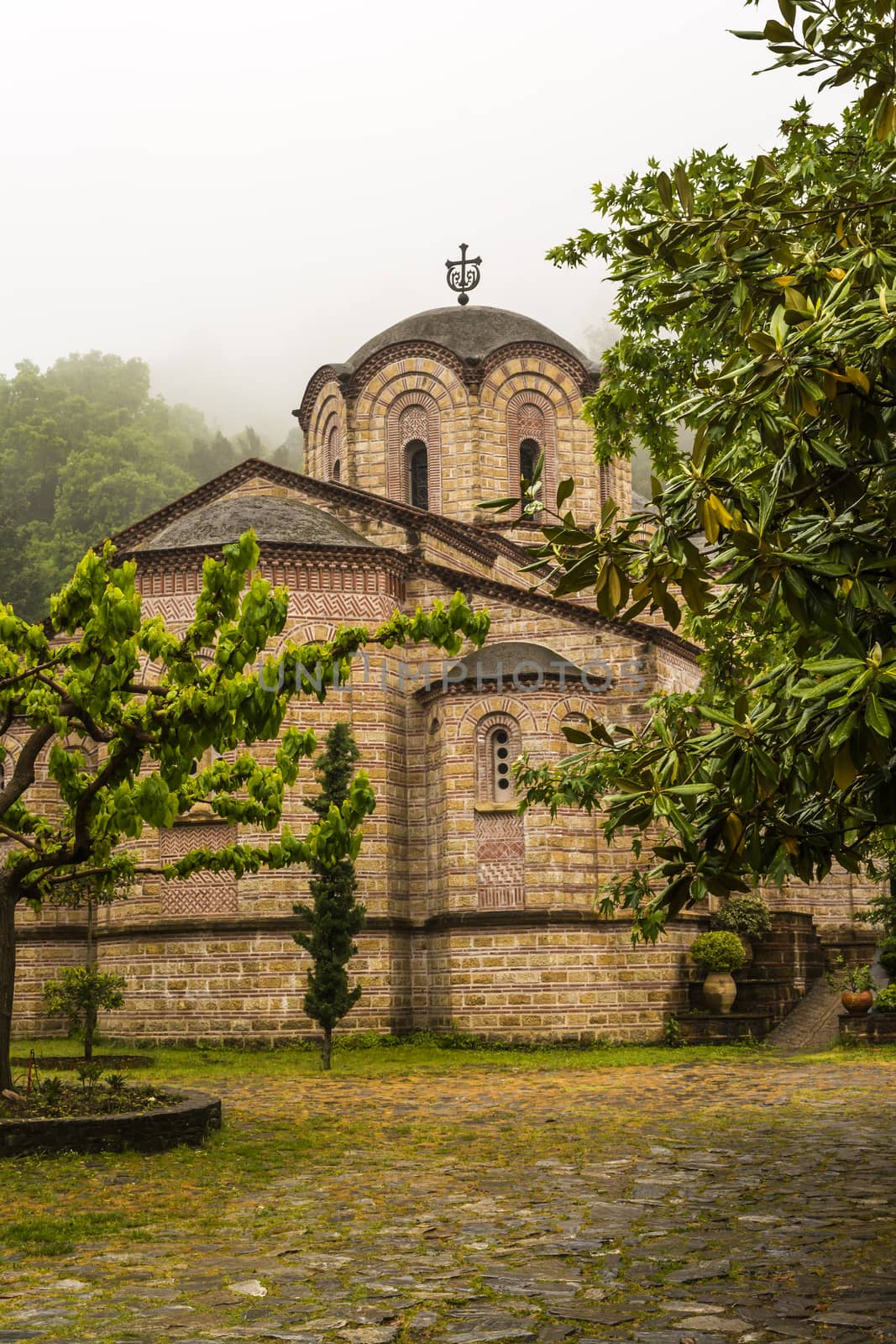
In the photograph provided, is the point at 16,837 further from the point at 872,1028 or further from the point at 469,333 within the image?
the point at 469,333

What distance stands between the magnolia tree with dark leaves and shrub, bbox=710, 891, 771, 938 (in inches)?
502

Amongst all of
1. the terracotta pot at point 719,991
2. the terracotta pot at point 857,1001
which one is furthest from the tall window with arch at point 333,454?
the terracotta pot at point 857,1001

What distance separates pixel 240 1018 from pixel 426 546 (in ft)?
31.2

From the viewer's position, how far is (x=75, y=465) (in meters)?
61.8

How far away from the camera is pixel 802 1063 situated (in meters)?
19.4

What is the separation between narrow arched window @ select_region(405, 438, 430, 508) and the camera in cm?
2956

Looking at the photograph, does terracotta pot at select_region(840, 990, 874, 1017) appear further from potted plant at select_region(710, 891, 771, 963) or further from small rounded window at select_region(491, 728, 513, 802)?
small rounded window at select_region(491, 728, 513, 802)

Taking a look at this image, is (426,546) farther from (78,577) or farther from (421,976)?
(78,577)

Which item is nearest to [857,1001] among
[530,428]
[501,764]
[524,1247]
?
[501,764]

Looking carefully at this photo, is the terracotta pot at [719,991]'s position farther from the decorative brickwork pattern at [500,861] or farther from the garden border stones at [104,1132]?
the garden border stones at [104,1132]

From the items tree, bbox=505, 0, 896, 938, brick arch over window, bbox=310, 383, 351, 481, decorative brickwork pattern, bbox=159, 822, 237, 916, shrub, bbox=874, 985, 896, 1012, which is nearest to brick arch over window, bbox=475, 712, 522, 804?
decorative brickwork pattern, bbox=159, 822, 237, 916

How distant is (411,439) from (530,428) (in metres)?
2.51

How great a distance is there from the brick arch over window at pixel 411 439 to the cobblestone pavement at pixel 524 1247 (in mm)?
17567

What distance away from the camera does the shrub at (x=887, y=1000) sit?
21341mm
